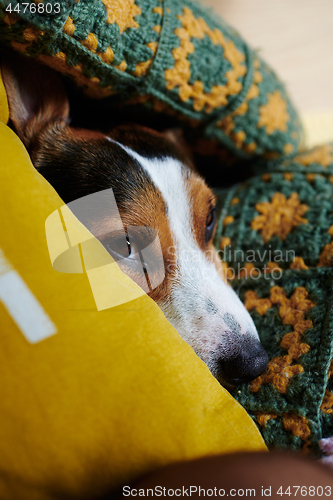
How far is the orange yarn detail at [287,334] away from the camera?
735mm

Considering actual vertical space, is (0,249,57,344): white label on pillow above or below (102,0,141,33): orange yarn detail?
below

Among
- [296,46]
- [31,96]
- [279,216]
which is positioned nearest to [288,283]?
[279,216]

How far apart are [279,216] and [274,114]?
454 millimetres

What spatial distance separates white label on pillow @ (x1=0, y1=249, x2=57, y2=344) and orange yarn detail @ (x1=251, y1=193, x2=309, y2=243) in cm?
69

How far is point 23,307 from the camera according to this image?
567mm

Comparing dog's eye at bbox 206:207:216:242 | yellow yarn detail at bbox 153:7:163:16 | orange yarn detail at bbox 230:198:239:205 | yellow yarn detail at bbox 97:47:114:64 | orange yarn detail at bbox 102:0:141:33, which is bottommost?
dog's eye at bbox 206:207:216:242

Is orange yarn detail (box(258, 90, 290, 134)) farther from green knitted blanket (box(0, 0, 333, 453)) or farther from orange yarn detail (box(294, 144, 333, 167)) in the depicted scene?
orange yarn detail (box(294, 144, 333, 167))

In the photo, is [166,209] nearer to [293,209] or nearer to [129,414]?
[293,209]

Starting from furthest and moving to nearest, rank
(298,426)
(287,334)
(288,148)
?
(288,148)
(287,334)
(298,426)

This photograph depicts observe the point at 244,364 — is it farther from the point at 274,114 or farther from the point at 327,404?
the point at 274,114

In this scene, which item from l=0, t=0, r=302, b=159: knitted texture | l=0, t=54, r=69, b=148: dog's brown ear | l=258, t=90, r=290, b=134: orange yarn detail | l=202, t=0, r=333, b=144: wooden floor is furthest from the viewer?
l=202, t=0, r=333, b=144: wooden floor

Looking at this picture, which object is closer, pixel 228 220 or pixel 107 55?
pixel 107 55

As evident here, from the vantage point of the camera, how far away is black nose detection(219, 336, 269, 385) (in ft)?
2.47

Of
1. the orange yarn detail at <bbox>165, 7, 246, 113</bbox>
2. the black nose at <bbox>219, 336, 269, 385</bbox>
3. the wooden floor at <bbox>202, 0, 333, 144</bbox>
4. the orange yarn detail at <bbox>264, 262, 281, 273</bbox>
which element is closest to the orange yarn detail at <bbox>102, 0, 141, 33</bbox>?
the orange yarn detail at <bbox>165, 7, 246, 113</bbox>
